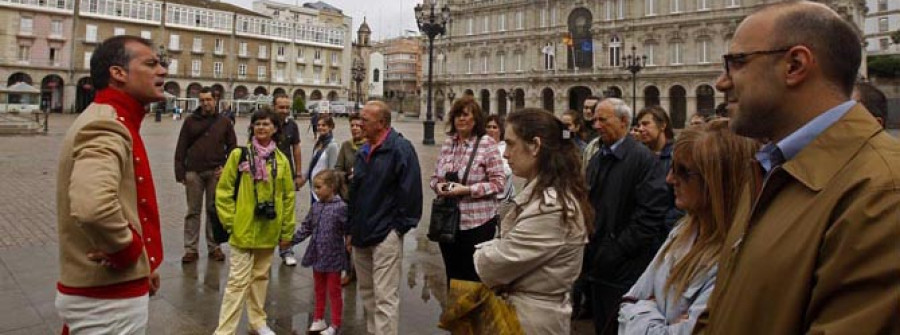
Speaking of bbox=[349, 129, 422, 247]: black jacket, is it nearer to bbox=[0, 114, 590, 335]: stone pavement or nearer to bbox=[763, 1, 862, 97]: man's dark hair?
bbox=[0, 114, 590, 335]: stone pavement

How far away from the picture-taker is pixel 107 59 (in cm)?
255

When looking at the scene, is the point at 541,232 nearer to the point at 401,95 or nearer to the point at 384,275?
the point at 384,275

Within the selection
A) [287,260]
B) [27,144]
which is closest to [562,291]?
[287,260]

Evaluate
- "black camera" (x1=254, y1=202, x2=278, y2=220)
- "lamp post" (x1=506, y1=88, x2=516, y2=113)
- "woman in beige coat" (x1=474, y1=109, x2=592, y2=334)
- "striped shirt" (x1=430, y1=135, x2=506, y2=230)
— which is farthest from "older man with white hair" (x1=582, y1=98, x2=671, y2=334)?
"lamp post" (x1=506, y1=88, x2=516, y2=113)

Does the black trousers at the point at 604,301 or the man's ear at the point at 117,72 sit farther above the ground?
the man's ear at the point at 117,72

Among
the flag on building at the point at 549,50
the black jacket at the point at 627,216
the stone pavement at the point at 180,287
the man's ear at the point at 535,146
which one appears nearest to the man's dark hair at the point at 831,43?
the man's ear at the point at 535,146

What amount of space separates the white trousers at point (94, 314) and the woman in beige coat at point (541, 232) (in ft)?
5.41

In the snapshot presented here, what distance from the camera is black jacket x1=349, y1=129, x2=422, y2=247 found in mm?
4043

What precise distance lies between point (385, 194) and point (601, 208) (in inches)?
61.2

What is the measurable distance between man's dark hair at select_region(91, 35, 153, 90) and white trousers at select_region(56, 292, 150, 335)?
0.98 meters

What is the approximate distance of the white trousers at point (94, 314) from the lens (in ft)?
7.77

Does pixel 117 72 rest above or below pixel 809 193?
above

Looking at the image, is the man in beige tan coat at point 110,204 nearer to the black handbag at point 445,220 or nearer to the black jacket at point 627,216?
the black handbag at point 445,220

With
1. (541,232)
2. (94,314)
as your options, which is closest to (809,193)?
(541,232)
